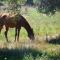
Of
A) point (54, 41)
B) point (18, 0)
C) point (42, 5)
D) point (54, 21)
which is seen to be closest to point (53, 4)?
point (42, 5)

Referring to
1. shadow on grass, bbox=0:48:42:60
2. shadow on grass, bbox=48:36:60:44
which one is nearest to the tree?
shadow on grass, bbox=48:36:60:44

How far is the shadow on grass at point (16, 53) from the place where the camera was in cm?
1235

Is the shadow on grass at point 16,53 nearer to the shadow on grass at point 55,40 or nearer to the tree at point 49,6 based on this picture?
the shadow on grass at point 55,40

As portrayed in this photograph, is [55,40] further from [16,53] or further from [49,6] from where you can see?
[16,53]

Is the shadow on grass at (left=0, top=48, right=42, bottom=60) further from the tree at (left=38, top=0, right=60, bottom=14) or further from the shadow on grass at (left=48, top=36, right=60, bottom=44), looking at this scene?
the tree at (left=38, top=0, right=60, bottom=14)

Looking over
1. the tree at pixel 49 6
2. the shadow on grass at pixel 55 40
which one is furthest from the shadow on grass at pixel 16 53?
the tree at pixel 49 6

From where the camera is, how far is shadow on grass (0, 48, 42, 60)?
40.5ft

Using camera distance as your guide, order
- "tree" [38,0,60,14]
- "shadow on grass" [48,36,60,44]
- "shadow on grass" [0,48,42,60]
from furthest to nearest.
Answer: "shadow on grass" [48,36,60,44]
"tree" [38,0,60,14]
"shadow on grass" [0,48,42,60]

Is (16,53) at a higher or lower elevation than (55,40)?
higher

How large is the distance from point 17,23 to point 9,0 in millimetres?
4613

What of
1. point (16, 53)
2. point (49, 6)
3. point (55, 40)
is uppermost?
point (49, 6)

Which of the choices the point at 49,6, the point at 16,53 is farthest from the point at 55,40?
the point at 16,53

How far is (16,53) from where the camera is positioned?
13.0 m

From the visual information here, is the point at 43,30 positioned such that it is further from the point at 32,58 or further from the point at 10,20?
the point at 32,58
